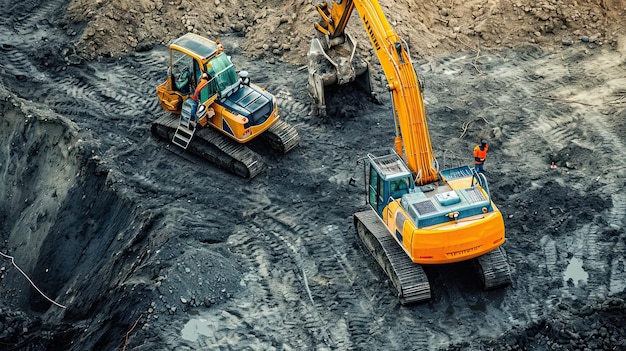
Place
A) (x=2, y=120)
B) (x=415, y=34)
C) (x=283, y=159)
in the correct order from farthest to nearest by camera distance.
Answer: (x=415, y=34) < (x=2, y=120) < (x=283, y=159)

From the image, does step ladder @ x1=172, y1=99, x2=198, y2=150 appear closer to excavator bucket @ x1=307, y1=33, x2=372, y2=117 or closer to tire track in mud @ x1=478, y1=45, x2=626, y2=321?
excavator bucket @ x1=307, y1=33, x2=372, y2=117

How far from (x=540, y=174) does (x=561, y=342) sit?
4598 mm

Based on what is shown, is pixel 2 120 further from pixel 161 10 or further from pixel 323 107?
pixel 323 107

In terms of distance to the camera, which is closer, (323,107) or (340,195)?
(340,195)

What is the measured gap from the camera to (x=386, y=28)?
50.3ft

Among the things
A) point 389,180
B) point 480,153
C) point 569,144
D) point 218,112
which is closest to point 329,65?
point 218,112

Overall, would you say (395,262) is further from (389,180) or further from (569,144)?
(569,144)

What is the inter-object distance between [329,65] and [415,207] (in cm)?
579

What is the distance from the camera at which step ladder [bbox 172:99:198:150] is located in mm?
17719

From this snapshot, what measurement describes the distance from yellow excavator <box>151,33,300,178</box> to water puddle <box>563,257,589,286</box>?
20.3ft

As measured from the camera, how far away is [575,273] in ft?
49.3

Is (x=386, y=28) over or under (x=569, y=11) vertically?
over

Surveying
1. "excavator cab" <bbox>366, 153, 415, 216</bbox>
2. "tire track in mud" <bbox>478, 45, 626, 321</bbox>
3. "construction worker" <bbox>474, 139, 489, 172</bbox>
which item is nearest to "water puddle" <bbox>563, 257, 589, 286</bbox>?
"tire track in mud" <bbox>478, 45, 626, 321</bbox>

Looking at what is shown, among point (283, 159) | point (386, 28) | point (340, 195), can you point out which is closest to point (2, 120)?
point (283, 159)
